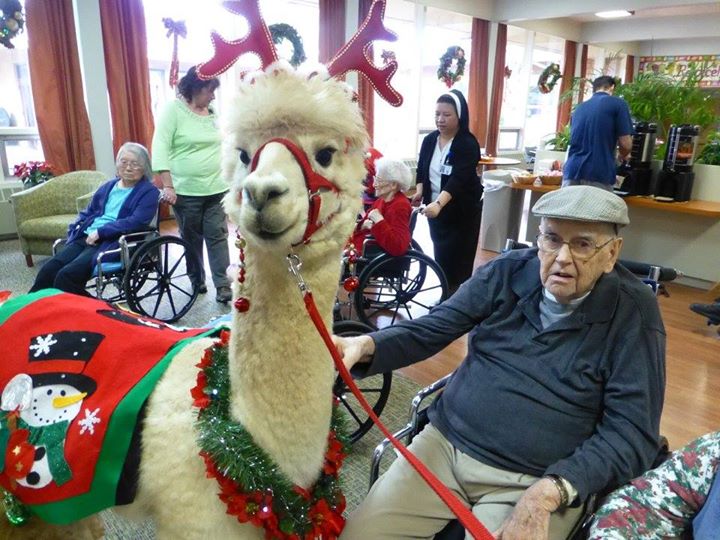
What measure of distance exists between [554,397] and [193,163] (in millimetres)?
2676

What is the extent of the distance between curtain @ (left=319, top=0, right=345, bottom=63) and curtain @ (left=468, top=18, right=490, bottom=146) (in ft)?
9.26

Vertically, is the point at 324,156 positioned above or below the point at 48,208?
above

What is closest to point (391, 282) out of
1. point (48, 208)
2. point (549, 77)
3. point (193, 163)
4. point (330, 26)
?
point (193, 163)

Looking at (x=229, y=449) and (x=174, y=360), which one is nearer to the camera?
(x=229, y=449)

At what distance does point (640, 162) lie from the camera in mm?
4414

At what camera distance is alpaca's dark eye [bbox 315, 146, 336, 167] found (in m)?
0.84

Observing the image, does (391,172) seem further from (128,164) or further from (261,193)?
(261,193)

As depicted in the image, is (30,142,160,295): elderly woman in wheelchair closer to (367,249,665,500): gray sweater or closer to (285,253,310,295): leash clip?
(367,249,665,500): gray sweater

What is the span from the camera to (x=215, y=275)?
3.56 metres

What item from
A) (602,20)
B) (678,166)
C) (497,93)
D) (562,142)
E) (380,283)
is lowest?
(380,283)

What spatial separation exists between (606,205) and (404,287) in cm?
237

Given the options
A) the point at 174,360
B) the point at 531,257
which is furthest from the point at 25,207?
the point at 531,257

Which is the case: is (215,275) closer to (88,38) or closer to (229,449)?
(229,449)

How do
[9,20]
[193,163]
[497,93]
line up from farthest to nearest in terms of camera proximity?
[497,93], [9,20], [193,163]
